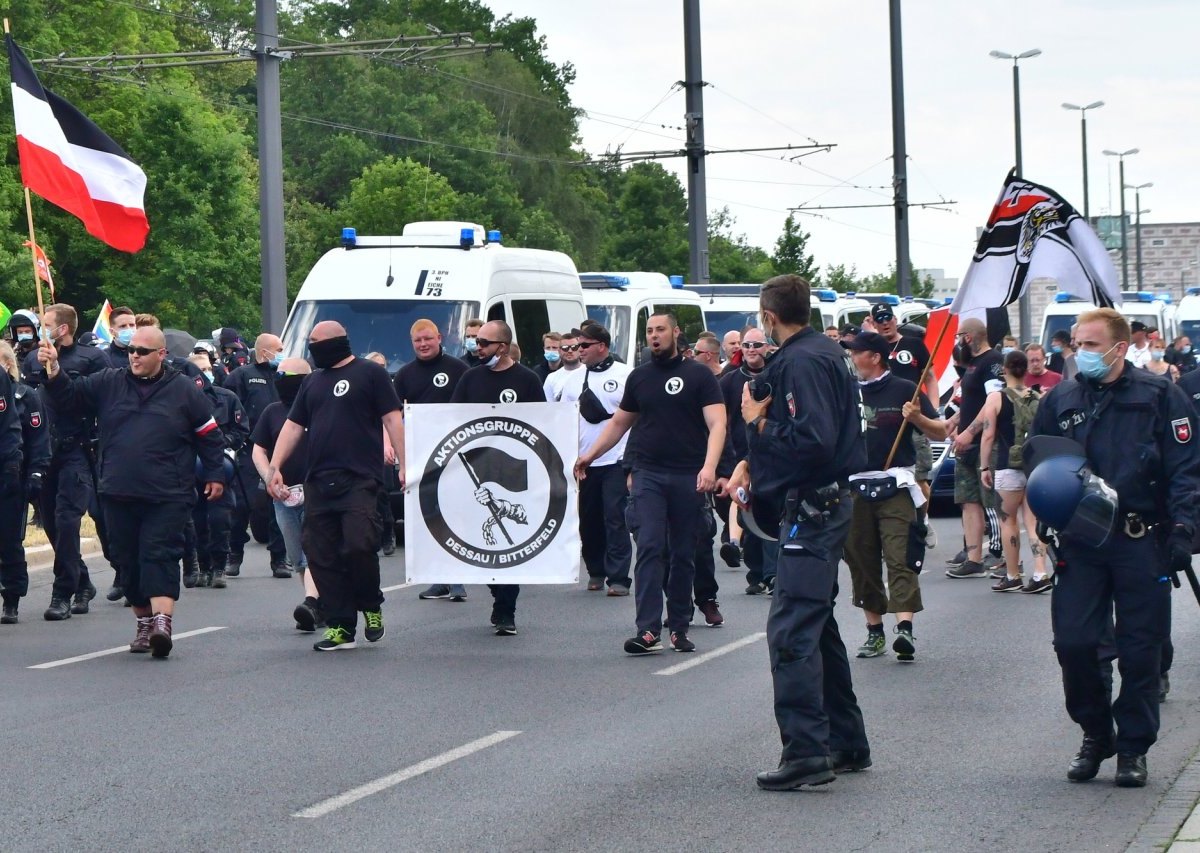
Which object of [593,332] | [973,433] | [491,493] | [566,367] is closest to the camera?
[491,493]

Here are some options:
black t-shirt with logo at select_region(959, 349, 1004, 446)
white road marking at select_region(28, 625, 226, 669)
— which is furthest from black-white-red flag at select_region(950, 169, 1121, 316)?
white road marking at select_region(28, 625, 226, 669)

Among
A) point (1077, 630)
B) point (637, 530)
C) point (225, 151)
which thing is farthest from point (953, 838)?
point (225, 151)

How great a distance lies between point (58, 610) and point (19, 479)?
1.04 metres

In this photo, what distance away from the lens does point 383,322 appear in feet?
58.4

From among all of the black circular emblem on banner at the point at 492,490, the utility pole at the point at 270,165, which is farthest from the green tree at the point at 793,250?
the black circular emblem on banner at the point at 492,490

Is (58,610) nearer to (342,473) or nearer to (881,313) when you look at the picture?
(342,473)

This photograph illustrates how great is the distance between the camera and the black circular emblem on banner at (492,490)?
11812 millimetres

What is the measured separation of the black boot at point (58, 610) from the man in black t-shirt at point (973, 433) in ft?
21.5

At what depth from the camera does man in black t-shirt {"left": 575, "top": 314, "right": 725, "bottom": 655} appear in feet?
35.3

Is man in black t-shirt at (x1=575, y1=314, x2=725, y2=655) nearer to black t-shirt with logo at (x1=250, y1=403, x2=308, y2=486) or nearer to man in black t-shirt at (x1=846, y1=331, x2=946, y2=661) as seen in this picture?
man in black t-shirt at (x1=846, y1=331, x2=946, y2=661)

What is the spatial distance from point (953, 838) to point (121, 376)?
642cm

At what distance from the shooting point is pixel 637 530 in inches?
426

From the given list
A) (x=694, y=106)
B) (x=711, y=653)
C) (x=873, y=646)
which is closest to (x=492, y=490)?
(x=711, y=653)

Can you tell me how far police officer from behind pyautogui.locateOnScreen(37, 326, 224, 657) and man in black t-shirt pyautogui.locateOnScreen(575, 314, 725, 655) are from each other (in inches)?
98.2
